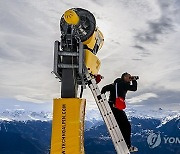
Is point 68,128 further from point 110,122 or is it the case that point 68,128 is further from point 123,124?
point 123,124

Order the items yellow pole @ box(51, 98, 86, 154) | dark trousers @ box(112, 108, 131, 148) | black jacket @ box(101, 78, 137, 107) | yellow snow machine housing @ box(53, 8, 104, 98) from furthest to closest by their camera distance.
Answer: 1. black jacket @ box(101, 78, 137, 107)
2. dark trousers @ box(112, 108, 131, 148)
3. yellow snow machine housing @ box(53, 8, 104, 98)
4. yellow pole @ box(51, 98, 86, 154)

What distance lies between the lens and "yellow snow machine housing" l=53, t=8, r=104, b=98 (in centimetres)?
1150

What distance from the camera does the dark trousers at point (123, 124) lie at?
12148 millimetres

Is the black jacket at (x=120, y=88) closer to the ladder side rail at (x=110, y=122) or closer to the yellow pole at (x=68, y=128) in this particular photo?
the ladder side rail at (x=110, y=122)

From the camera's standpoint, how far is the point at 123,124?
40.3 feet

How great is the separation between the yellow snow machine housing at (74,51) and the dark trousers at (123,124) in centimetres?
178

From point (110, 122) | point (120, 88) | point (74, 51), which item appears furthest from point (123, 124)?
point (74, 51)

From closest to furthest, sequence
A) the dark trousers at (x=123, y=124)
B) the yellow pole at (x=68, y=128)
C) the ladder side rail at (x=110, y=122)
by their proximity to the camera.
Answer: the yellow pole at (x=68, y=128) → the ladder side rail at (x=110, y=122) → the dark trousers at (x=123, y=124)

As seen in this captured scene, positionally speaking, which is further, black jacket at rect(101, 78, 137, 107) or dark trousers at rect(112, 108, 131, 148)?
black jacket at rect(101, 78, 137, 107)

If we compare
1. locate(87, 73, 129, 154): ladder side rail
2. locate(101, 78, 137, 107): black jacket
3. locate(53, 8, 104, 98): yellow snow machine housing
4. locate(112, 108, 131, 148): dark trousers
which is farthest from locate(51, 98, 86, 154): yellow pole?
locate(112, 108, 131, 148): dark trousers

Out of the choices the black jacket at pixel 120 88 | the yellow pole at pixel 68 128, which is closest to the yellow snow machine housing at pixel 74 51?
the yellow pole at pixel 68 128

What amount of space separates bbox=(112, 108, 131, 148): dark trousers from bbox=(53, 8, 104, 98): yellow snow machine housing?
1782 millimetres

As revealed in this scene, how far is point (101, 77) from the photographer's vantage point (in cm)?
1244

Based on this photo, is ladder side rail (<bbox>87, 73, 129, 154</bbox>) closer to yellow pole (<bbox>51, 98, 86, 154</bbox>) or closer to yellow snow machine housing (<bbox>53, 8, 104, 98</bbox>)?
yellow snow machine housing (<bbox>53, 8, 104, 98</bbox>)
